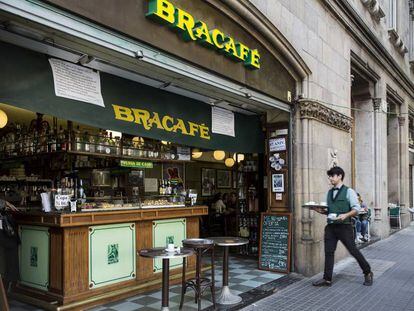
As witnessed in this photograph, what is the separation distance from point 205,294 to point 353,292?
2.50 metres

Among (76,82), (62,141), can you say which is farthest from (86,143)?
(76,82)

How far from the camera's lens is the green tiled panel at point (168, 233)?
280 inches

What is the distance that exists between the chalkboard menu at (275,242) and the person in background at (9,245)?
15.1 ft

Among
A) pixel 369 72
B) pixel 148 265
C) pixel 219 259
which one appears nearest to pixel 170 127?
pixel 148 265

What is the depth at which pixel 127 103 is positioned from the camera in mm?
6117

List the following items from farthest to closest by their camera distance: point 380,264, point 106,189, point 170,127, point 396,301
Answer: point 106,189 < point 380,264 < point 170,127 < point 396,301

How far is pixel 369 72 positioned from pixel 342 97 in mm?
3621

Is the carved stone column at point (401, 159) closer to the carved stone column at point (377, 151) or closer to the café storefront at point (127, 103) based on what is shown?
the carved stone column at point (377, 151)

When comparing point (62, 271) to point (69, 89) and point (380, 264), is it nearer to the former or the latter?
point (69, 89)

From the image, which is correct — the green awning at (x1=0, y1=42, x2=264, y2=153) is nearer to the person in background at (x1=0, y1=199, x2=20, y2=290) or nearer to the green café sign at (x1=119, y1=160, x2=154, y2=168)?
the green café sign at (x1=119, y1=160, x2=154, y2=168)

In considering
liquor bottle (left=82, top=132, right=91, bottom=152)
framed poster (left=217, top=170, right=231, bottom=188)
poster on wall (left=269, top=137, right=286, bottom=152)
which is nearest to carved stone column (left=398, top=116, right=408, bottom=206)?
framed poster (left=217, top=170, right=231, bottom=188)

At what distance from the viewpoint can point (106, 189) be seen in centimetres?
1152

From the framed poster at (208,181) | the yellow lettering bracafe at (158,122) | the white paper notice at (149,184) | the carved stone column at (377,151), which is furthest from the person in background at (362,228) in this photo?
the yellow lettering bracafe at (158,122)

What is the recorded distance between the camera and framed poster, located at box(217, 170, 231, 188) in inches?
706
